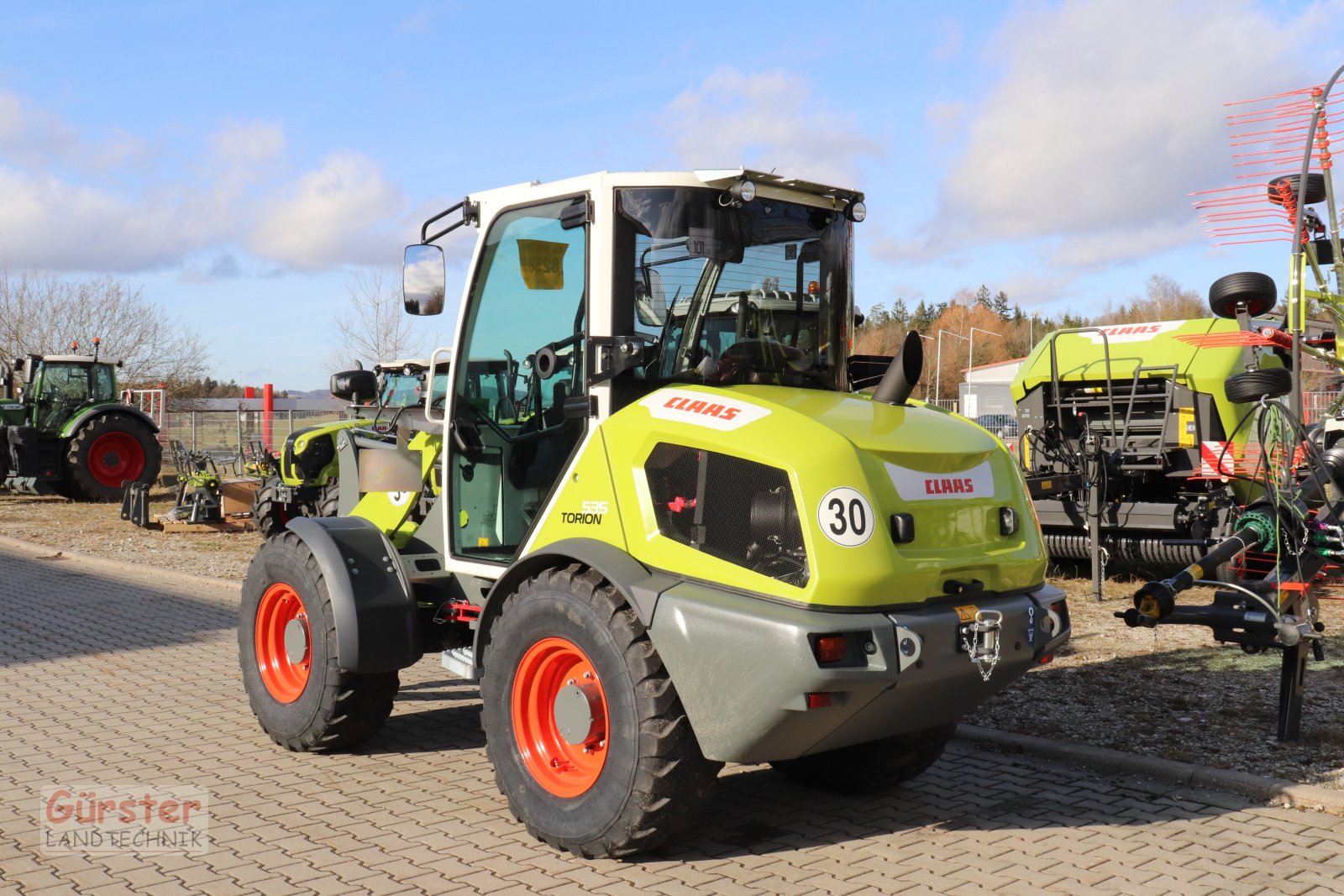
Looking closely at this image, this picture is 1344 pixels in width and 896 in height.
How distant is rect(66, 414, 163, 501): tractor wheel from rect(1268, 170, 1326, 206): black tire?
18.5 m

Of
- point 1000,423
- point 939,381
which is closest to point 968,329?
point 939,381

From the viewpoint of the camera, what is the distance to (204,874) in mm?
4238

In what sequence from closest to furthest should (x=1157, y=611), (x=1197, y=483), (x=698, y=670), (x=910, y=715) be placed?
(x=698, y=670), (x=910, y=715), (x=1157, y=611), (x=1197, y=483)

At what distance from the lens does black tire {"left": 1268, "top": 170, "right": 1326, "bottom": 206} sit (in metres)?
6.48

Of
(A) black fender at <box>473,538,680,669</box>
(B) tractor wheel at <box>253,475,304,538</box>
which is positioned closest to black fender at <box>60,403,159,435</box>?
(B) tractor wheel at <box>253,475,304,538</box>

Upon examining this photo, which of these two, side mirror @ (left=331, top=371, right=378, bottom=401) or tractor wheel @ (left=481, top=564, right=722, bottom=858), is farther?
side mirror @ (left=331, top=371, right=378, bottom=401)

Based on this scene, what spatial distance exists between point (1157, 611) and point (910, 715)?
5.35ft

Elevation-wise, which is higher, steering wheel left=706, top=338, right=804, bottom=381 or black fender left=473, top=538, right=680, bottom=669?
steering wheel left=706, top=338, right=804, bottom=381

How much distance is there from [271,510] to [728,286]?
461 inches

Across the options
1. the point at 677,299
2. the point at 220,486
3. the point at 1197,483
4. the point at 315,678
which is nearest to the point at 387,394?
the point at 220,486

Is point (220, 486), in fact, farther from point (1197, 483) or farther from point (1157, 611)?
point (1157, 611)

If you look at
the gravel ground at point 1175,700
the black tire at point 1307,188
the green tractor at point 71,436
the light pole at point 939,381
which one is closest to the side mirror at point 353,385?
the gravel ground at point 1175,700

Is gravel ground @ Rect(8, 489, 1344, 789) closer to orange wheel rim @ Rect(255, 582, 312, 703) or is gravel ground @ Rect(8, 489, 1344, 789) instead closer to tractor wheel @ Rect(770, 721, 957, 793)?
tractor wheel @ Rect(770, 721, 957, 793)

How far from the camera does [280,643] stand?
601 cm
